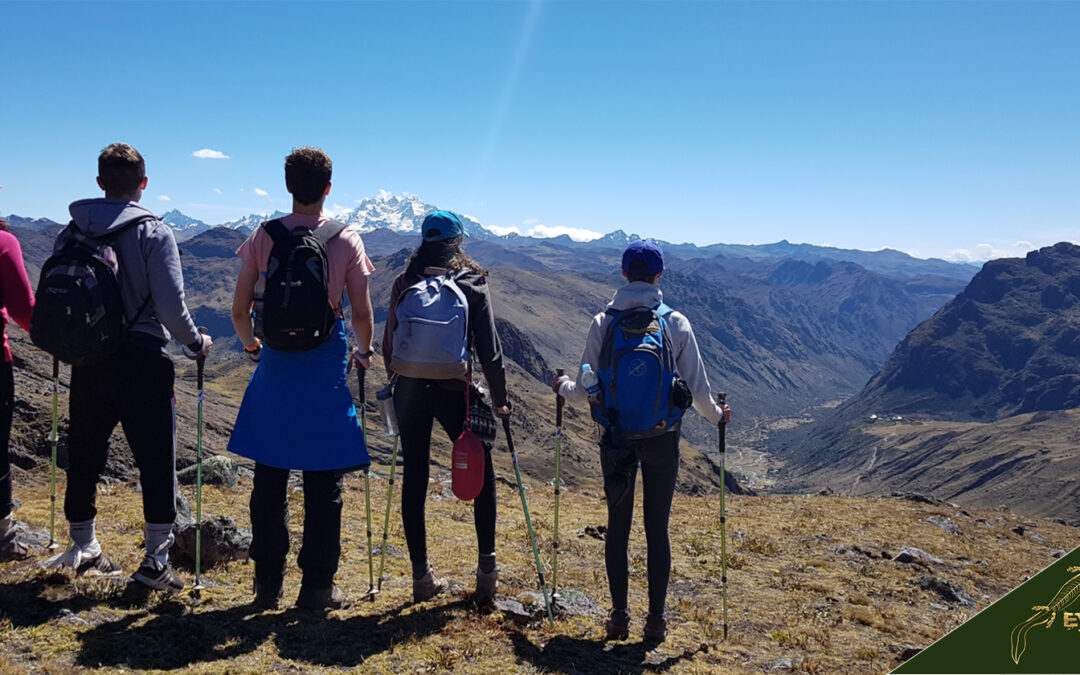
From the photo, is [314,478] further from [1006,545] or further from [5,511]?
[1006,545]

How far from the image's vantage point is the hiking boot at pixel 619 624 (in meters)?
8.23

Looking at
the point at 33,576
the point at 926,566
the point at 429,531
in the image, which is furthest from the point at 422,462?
the point at 926,566

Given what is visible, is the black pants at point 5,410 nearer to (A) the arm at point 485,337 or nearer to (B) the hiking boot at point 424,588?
(B) the hiking boot at point 424,588

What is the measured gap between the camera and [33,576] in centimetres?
744

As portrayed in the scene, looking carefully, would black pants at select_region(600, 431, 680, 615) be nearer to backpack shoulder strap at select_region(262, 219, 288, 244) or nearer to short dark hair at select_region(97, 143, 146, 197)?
backpack shoulder strap at select_region(262, 219, 288, 244)

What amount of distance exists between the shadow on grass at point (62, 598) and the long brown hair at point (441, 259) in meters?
4.29

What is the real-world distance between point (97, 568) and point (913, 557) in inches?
566

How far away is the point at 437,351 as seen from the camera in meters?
7.26

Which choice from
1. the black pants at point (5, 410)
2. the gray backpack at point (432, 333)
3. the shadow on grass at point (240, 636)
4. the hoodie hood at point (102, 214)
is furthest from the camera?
the black pants at point (5, 410)

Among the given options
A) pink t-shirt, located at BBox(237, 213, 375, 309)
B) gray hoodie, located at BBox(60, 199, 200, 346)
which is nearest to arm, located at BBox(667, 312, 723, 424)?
pink t-shirt, located at BBox(237, 213, 375, 309)

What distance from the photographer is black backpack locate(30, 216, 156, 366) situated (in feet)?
21.1

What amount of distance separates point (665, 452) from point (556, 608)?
2.85 metres

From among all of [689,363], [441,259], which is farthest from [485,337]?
[689,363]

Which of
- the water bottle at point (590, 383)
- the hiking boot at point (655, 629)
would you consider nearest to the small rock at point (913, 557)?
the hiking boot at point (655, 629)
